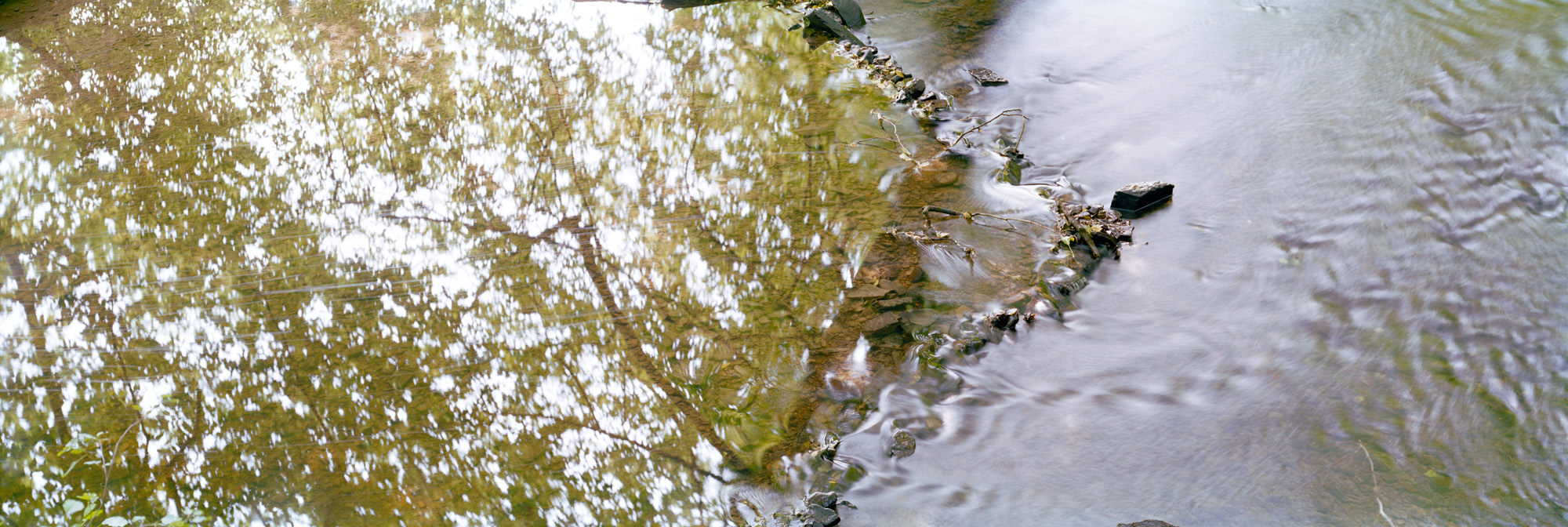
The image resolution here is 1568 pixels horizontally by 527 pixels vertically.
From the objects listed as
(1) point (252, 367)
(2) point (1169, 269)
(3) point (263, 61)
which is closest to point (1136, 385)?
(2) point (1169, 269)

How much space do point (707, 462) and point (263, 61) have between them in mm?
3790

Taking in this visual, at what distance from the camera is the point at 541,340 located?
2688mm

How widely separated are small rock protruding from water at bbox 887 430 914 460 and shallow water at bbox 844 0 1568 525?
4cm

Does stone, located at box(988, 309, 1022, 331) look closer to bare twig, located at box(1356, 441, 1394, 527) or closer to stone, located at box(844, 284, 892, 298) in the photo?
stone, located at box(844, 284, 892, 298)

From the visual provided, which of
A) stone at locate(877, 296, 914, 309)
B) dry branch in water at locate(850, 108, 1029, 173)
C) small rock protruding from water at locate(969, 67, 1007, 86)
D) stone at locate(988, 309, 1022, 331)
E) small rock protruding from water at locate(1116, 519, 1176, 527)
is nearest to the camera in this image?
small rock protruding from water at locate(1116, 519, 1176, 527)

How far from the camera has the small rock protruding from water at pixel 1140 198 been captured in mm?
2969

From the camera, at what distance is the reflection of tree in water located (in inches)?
92.0

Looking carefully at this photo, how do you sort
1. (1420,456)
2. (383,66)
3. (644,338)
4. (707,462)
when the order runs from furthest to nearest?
(383,66) < (644,338) < (707,462) < (1420,456)

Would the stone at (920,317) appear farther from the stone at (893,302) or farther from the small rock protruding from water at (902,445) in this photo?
the small rock protruding from water at (902,445)

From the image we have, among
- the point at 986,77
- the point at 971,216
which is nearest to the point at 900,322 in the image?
the point at 971,216

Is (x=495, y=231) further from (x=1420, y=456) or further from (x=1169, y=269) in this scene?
(x=1420, y=456)

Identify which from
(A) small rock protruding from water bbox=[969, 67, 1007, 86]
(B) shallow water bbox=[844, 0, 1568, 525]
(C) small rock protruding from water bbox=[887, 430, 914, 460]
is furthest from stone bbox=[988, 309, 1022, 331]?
(A) small rock protruding from water bbox=[969, 67, 1007, 86]

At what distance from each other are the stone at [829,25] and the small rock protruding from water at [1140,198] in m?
1.80

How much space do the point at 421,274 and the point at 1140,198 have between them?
2483mm
